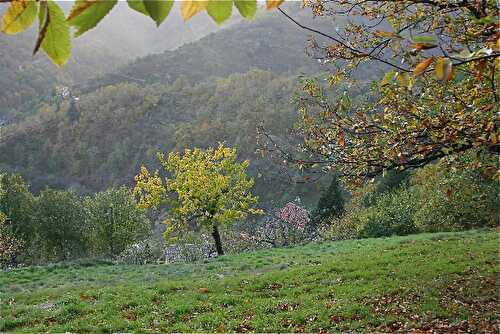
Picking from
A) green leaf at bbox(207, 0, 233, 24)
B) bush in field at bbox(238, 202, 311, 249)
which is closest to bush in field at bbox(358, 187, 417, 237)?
bush in field at bbox(238, 202, 311, 249)

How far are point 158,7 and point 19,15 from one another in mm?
254

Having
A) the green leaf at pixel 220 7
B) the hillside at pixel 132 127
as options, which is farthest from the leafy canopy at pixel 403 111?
the hillside at pixel 132 127

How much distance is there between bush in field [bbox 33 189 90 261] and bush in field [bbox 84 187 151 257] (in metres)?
2.24

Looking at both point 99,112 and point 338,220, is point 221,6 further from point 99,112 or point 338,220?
point 99,112

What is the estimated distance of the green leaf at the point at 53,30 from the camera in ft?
2.41

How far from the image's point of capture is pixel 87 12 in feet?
2.25

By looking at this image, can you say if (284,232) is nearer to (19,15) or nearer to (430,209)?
(430,209)

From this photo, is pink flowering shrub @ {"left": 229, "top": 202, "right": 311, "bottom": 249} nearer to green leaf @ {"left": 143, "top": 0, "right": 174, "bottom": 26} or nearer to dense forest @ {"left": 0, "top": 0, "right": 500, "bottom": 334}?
dense forest @ {"left": 0, "top": 0, "right": 500, "bottom": 334}

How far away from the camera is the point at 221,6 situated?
776mm

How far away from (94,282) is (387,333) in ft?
33.8

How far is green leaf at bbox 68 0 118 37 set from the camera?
2.23 ft

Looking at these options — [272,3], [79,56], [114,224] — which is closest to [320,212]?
[114,224]

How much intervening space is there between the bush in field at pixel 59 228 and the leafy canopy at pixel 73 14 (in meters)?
40.3

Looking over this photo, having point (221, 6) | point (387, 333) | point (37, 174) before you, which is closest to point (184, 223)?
point (387, 333)
